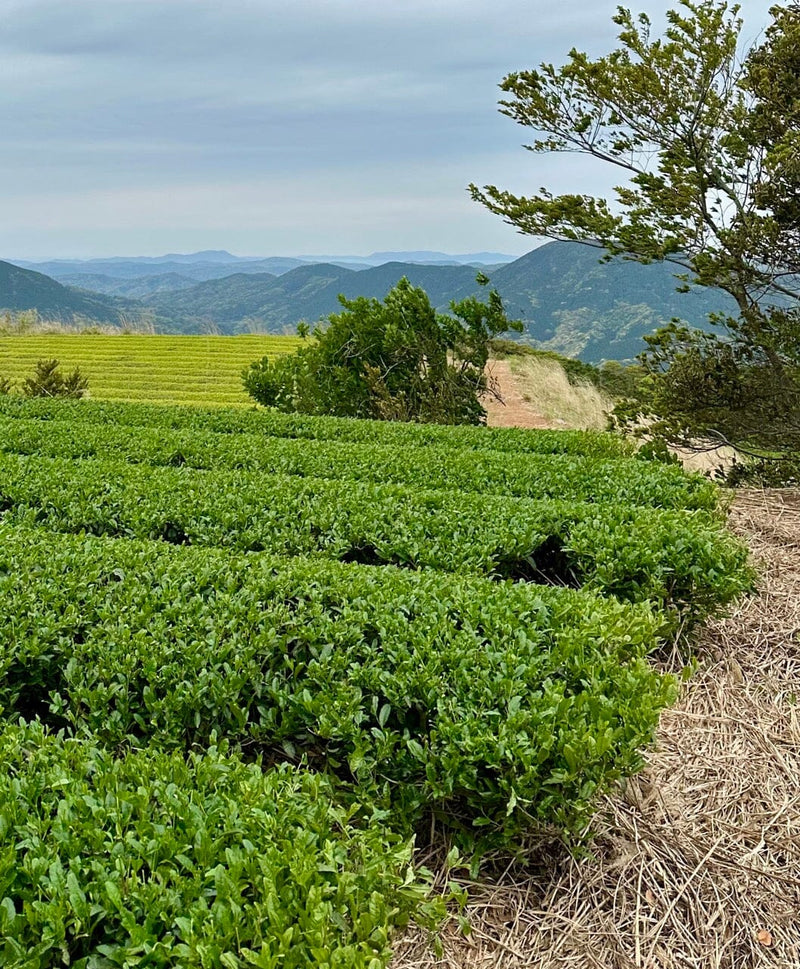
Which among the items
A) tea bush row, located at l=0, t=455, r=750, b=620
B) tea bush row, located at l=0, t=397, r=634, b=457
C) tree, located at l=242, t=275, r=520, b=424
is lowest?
tea bush row, located at l=0, t=455, r=750, b=620

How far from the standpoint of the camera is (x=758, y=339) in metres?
6.75

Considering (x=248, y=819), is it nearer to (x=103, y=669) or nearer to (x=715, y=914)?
(x=103, y=669)

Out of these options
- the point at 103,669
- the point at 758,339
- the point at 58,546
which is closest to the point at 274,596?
the point at 103,669

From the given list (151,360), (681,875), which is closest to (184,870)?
(681,875)

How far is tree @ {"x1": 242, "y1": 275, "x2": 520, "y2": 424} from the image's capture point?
11141 millimetres

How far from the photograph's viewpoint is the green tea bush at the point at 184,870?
5.57 feet

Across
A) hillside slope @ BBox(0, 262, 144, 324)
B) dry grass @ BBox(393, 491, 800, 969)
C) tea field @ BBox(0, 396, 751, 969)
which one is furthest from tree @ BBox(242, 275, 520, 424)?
hillside slope @ BBox(0, 262, 144, 324)

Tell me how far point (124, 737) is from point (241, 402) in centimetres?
2056

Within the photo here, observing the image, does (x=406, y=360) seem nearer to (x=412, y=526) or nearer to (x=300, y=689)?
(x=412, y=526)

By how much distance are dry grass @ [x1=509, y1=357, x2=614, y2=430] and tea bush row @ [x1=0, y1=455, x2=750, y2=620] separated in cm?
1082

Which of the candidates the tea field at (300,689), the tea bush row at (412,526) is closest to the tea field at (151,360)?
the tea bush row at (412,526)

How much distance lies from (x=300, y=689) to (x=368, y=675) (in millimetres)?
263

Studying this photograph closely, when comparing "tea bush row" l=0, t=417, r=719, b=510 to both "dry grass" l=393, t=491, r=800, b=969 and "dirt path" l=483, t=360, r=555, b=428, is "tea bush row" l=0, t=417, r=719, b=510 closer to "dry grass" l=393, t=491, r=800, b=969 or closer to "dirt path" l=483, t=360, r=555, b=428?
"dry grass" l=393, t=491, r=800, b=969

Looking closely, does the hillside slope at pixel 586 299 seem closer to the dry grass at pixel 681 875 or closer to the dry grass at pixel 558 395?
the dry grass at pixel 558 395
